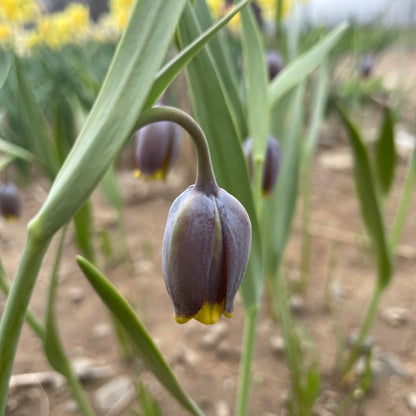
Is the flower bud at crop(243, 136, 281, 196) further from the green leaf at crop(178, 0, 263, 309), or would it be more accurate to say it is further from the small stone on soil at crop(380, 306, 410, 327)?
the small stone on soil at crop(380, 306, 410, 327)

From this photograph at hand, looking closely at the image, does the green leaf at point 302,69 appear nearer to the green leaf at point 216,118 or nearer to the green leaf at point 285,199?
the green leaf at point 216,118

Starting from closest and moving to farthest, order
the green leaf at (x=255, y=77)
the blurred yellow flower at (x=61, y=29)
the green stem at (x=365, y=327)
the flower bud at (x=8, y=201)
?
the green leaf at (x=255, y=77) → the green stem at (x=365, y=327) → the flower bud at (x=8, y=201) → the blurred yellow flower at (x=61, y=29)

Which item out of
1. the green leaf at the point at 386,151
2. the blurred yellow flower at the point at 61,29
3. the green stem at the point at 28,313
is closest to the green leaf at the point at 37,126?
the green stem at the point at 28,313

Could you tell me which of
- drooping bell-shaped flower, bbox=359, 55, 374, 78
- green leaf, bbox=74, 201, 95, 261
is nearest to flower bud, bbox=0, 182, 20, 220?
green leaf, bbox=74, 201, 95, 261

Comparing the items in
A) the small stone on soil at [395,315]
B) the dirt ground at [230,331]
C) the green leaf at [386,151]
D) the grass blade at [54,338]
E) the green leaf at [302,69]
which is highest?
the green leaf at [302,69]

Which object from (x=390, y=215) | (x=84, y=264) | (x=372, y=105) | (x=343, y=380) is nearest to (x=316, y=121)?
(x=343, y=380)

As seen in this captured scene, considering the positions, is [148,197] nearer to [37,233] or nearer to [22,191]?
[22,191]
